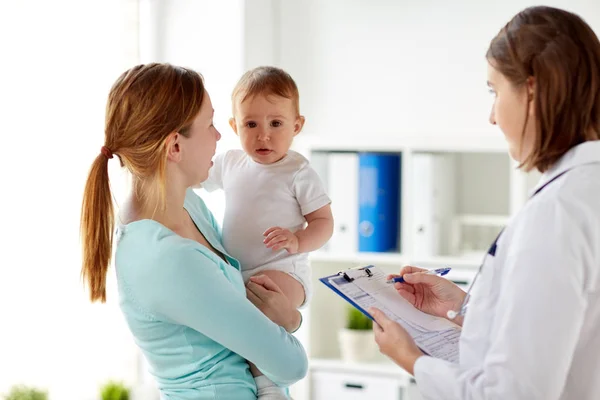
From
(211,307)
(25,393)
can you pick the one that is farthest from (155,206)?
(25,393)

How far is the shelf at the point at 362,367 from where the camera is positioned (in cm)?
351

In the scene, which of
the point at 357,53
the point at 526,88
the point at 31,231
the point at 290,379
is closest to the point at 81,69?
the point at 31,231

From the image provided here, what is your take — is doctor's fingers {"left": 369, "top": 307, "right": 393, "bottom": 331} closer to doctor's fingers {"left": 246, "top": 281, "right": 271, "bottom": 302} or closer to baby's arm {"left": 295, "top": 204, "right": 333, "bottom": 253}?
doctor's fingers {"left": 246, "top": 281, "right": 271, "bottom": 302}

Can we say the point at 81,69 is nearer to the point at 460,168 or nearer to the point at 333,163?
the point at 333,163

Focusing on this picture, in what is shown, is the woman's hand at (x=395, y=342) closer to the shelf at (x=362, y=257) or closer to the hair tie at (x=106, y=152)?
the hair tie at (x=106, y=152)

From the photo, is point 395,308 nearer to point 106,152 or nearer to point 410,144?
point 106,152

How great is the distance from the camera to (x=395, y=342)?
1.49 meters

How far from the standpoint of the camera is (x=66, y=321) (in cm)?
318

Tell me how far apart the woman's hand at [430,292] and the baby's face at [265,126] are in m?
0.46

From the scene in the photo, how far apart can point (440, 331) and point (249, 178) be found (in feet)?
2.11

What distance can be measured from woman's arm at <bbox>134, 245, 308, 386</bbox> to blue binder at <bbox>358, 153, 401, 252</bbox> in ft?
6.65

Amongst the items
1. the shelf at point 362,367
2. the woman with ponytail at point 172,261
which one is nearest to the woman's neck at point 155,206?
the woman with ponytail at point 172,261

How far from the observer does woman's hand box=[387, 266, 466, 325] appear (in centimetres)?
176

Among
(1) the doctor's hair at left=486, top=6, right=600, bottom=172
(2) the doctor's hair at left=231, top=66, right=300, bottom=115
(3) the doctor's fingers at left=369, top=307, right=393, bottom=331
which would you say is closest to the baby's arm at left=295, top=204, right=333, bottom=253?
(2) the doctor's hair at left=231, top=66, right=300, bottom=115
